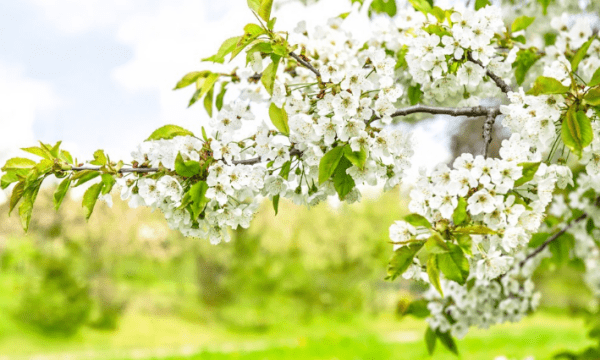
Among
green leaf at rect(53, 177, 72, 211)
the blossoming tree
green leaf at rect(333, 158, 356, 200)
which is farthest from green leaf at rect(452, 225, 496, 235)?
green leaf at rect(53, 177, 72, 211)

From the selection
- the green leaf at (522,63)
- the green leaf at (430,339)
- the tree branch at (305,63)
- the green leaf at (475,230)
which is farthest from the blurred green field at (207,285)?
the green leaf at (475,230)

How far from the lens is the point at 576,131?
114 cm

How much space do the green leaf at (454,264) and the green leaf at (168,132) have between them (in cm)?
72

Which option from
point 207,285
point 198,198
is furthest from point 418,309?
point 207,285

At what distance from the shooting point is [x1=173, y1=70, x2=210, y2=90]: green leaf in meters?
1.81

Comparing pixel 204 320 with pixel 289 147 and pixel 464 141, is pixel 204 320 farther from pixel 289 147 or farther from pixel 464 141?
pixel 289 147

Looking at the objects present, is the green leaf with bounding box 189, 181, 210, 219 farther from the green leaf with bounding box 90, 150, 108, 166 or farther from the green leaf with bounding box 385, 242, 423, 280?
the green leaf with bounding box 385, 242, 423, 280

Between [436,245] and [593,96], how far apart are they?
49 cm

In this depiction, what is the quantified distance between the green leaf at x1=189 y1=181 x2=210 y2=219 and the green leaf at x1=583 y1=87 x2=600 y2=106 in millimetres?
900

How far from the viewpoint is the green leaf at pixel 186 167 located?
1.26 m

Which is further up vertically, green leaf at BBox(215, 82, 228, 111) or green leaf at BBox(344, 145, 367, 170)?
green leaf at BBox(215, 82, 228, 111)

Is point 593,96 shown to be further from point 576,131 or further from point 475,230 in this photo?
point 475,230

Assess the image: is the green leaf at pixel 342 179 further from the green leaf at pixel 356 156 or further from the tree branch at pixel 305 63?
the tree branch at pixel 305 63

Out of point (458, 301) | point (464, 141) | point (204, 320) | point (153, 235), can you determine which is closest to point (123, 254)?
point (153, 235)
